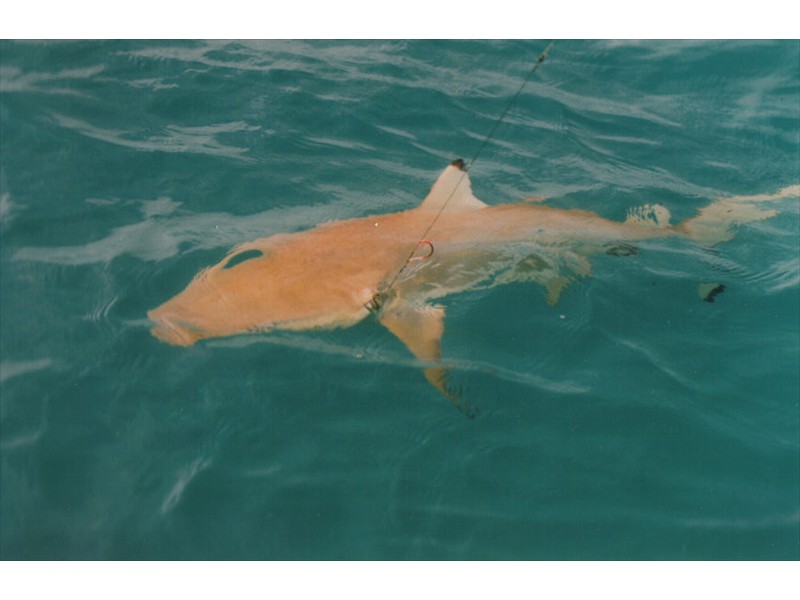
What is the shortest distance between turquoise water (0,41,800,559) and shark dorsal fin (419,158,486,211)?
49cm

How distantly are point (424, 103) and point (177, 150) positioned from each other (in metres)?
2.37

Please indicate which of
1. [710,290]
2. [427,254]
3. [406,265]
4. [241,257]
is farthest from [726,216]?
[241,257]

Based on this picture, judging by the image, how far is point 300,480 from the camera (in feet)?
11.5

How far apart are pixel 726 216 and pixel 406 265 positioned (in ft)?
9.03

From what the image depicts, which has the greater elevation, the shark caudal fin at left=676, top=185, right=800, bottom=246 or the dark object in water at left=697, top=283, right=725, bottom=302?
the shark caudal fin at left=676, top=185, right=800, bottom=246

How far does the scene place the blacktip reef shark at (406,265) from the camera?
3.99m

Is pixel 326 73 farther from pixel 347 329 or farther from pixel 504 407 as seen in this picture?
pixel 504 407

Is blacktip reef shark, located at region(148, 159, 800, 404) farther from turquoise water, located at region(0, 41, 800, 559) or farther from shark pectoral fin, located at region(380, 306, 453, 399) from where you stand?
turquoise water, located at region(0, 41, 800, 559)

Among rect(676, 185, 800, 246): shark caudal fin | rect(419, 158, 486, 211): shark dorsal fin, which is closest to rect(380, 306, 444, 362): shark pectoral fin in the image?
rect(419, 158, 486, 211): shark dorsal fin

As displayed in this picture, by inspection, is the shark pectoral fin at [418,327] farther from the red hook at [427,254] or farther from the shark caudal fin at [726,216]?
the shark caudal fin at [726,216]

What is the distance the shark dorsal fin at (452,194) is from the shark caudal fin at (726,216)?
5.34ft

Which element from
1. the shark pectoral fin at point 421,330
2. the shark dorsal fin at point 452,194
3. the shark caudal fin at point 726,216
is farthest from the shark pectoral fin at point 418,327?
the shark caudal fin at point 726,216

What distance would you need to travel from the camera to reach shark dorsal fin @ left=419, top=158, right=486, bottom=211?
4.83 meters

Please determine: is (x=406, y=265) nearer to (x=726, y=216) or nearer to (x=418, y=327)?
(x=418, y=327)
